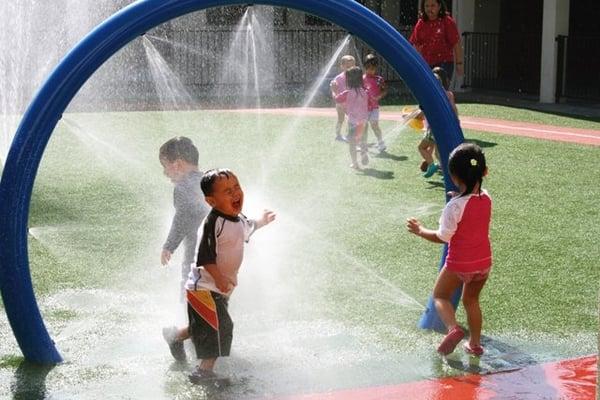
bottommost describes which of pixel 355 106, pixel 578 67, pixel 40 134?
pixel 355 106

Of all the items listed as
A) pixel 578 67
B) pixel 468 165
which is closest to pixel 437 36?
pixel 468 165

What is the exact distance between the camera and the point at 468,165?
5.73 metres

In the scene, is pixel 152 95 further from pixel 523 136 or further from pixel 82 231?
pixel 82 231

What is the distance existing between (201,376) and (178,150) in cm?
119

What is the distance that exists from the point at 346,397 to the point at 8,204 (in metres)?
1.92

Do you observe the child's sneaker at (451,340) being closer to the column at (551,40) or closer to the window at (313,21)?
the column at (551,40)

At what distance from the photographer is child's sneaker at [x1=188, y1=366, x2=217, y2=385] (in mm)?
5500

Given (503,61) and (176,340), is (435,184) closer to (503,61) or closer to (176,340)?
(176,340)

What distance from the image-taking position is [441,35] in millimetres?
12133

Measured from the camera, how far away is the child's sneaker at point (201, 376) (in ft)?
18.0

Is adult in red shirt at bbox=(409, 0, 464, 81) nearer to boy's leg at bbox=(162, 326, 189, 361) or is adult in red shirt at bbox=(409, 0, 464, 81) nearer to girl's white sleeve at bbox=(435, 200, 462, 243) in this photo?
girl's white sleeve at bbox=(435, 200, 462, 243)

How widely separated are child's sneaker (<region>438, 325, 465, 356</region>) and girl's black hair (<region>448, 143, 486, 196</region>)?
71 cm

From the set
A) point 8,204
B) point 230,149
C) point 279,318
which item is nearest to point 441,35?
point 230,149

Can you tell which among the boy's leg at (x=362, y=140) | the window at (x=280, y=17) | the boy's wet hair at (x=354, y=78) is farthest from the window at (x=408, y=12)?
the boy's wet hair at (x=354, y=78)
